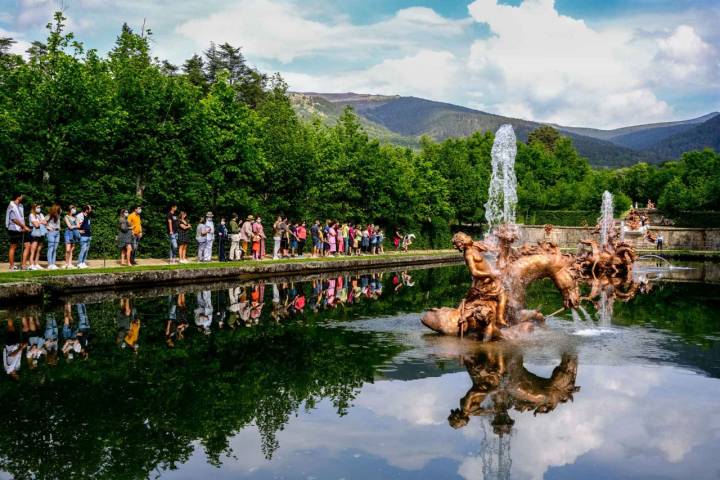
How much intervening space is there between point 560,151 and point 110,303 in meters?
108

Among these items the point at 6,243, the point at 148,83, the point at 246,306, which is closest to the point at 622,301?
the point at 246,306

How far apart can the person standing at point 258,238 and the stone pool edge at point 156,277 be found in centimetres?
250

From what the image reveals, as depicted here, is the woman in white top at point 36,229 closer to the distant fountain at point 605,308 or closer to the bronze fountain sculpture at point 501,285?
the bronze fountain sculpture at point 501,285

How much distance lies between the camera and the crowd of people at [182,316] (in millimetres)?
12555

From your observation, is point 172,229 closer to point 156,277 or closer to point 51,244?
point 156,277

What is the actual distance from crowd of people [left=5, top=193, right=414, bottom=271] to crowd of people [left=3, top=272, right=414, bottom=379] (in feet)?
15.1

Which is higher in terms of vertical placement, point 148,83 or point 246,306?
point 148,83

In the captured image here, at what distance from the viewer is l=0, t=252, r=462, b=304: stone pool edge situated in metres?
18.5

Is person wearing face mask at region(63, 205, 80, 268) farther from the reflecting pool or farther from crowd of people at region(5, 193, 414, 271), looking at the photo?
the reflecting pool

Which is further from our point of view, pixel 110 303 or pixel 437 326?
pixel 110 303

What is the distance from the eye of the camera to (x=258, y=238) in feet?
105

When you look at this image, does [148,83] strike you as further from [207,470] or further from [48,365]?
[207,470]

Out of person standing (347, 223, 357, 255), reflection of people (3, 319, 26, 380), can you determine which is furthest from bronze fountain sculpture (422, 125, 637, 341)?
person standing (347, 223, 357, 255)

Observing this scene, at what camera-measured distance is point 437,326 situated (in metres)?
15.1
